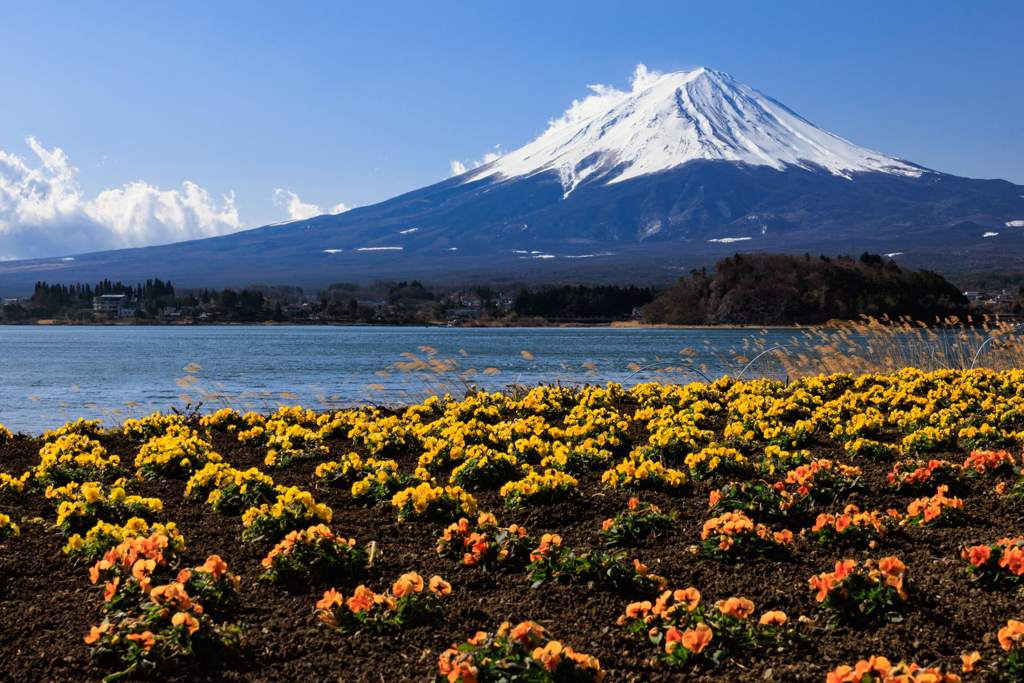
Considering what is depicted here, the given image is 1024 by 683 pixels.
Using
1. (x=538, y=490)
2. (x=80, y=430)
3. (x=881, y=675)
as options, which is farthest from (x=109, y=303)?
(x=881, y=675)

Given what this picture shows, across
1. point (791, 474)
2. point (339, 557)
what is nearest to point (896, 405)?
point (791, 474)

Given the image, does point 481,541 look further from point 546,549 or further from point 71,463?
point 71,463

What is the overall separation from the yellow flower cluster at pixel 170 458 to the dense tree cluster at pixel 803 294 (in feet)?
219

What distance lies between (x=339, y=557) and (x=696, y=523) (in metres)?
2.27

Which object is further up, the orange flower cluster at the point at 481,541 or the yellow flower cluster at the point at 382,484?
the yellow flower cluster at the point at 382,484

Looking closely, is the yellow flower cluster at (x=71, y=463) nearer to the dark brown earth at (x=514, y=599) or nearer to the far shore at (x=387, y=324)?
the dark brown earth at (x=514, y=599)

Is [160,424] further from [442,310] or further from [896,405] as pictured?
[442,310]

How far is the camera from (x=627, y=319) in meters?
102

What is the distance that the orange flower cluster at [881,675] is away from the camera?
264 centimetres

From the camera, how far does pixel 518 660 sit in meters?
2.96

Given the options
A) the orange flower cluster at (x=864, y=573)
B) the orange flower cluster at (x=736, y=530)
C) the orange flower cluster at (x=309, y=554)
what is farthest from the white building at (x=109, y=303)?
the orange flower cluster at (x=864, y=573)

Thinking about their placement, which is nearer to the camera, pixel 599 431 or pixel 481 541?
pixel 481 541

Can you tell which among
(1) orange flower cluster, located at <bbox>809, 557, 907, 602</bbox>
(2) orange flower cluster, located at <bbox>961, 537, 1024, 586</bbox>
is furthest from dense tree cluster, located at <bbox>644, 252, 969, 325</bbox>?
(1) orange flower cluster, located at <bbox>809, 557, 907, 602</bbox>

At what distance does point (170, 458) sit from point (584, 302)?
314ft
